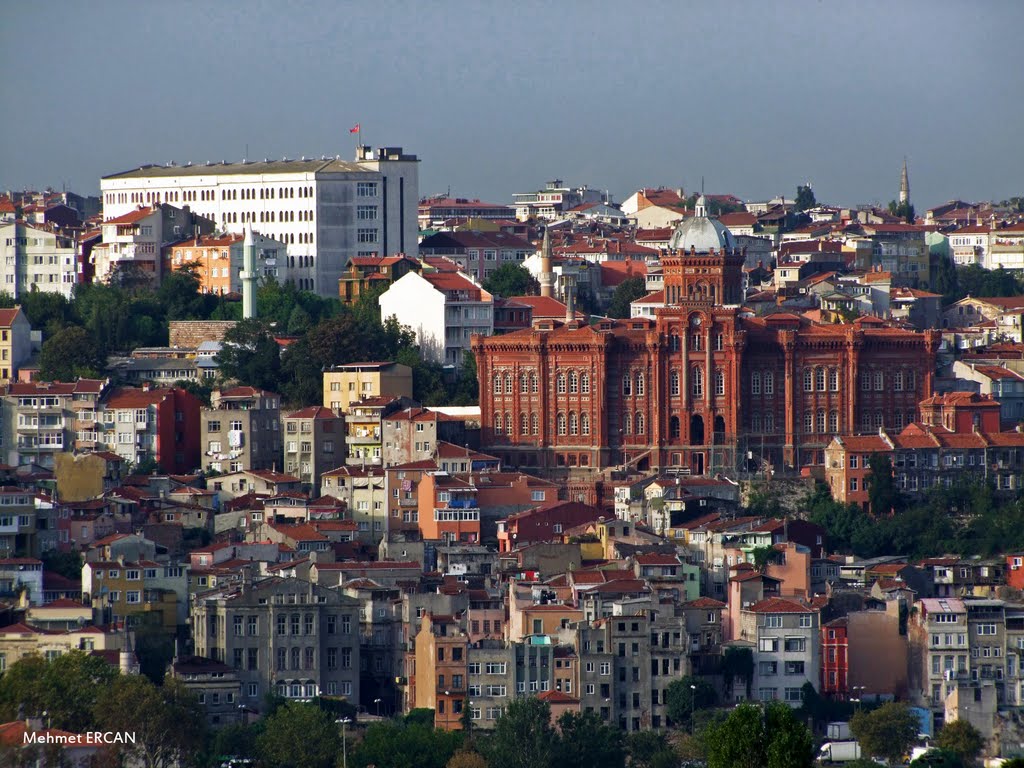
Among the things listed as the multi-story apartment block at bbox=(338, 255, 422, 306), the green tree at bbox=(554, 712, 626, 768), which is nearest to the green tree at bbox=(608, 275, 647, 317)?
the multi-story apartment block at bbox=(338, 255, 422, 306)

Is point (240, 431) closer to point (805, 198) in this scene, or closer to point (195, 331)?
point (195, 331)

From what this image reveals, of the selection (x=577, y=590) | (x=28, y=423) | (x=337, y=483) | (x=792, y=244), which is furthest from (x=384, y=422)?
(x=792, y=244)

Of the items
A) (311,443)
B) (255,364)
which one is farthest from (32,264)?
(311,443)

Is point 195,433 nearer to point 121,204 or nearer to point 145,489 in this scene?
point 145,489

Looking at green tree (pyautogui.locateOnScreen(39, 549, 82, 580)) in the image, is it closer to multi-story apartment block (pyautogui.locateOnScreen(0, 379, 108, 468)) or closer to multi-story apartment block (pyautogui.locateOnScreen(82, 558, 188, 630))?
multi-story apartment block (pyautogui.locateOnScreen(82, 558, 188, 630))

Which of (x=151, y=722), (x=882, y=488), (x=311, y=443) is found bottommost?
(x=151, y=722)

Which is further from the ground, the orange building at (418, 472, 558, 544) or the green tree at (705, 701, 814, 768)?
the orange building at (418, 472, 558, 544)

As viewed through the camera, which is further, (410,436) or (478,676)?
→ (410,436)
